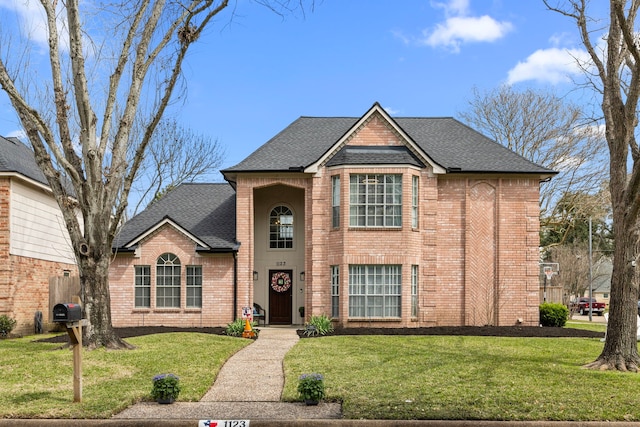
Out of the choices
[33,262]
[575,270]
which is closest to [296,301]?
[33,262]

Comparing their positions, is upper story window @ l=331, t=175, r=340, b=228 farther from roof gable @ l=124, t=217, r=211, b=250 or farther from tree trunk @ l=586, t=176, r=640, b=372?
tree trunk @ l=586, t=176, r=640, b=372

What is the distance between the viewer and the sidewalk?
10320mm

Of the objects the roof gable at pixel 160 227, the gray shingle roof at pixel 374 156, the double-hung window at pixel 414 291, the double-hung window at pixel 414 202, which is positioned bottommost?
the double-hung window at pixel 414 291

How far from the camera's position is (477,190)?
2617 cm

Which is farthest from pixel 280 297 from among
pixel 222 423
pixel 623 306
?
pixel 222 423

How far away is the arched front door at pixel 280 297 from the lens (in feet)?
92.5

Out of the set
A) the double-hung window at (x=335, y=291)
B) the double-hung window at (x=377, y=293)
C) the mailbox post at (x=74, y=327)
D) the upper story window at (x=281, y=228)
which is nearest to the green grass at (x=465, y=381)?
the mailbox post at (x=74, y=327)

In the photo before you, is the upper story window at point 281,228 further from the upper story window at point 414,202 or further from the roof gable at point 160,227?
the upper story window at point 414,202

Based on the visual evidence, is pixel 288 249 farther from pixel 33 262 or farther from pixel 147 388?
pixel 147 388

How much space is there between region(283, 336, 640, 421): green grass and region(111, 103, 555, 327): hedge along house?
18.9ft

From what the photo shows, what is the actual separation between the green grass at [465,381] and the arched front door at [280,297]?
28.5 ft

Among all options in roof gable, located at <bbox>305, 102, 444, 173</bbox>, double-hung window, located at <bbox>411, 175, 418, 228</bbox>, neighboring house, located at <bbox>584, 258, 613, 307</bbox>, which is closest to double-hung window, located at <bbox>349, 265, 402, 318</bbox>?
double-hung window, located at <bbox>411, 175, 418, 228</bbox>

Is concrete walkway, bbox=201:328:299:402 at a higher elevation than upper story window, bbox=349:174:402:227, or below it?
Result: below

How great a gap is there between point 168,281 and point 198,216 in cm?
333
